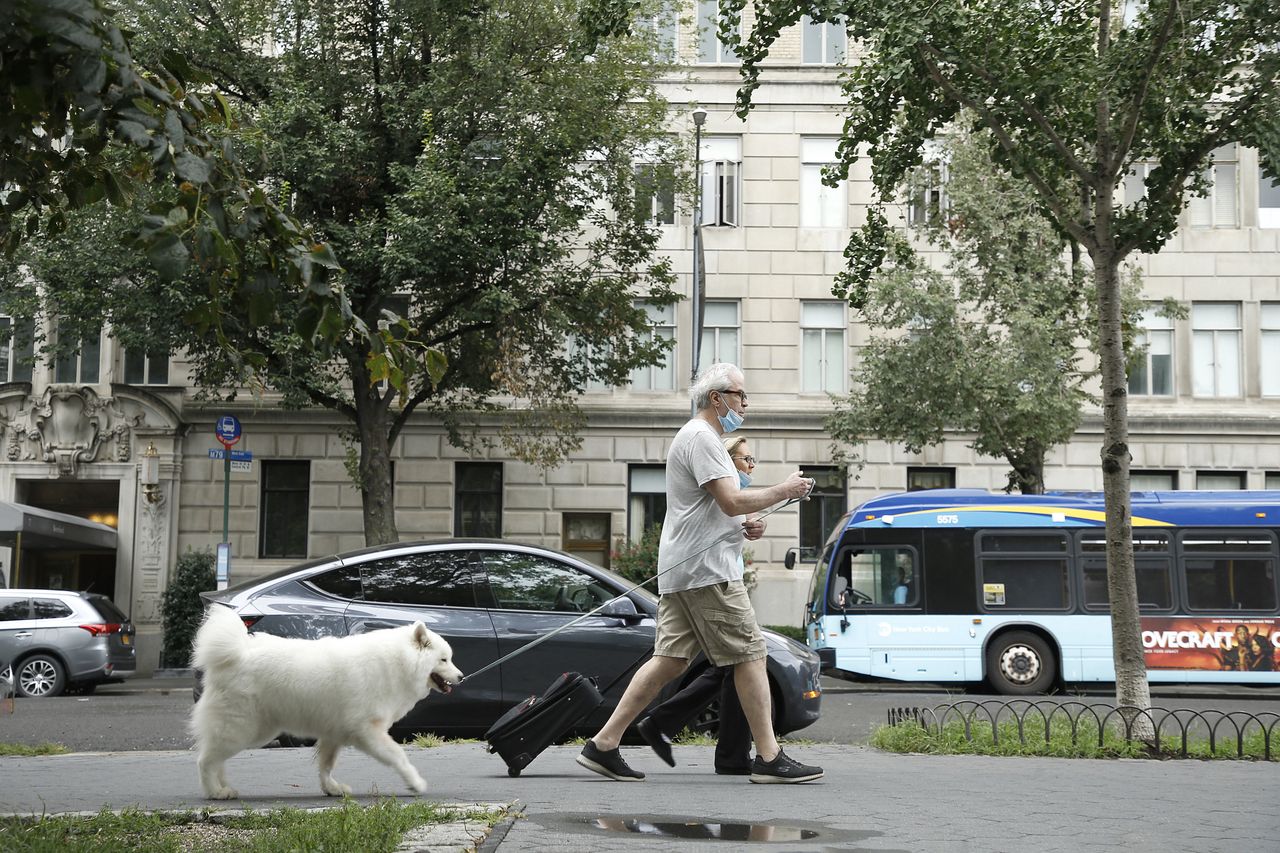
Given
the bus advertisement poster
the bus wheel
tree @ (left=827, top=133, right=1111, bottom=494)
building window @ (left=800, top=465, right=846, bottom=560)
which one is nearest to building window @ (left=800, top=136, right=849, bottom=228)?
tree @ (left=827, top=133, right=1111, bottom=494)

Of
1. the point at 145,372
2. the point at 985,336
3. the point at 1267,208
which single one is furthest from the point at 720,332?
the point at 145,372

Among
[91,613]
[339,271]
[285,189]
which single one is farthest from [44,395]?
[339,271]

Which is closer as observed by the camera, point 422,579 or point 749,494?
point 749,494

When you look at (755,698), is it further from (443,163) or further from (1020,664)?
(443,163)

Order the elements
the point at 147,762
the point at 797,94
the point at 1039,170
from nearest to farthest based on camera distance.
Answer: the point at 147,762 < the point at 1039,170 < the point at 797,94

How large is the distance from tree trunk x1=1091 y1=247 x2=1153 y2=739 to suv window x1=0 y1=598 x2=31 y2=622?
16023 millimetres

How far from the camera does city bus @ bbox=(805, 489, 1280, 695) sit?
19844 mm

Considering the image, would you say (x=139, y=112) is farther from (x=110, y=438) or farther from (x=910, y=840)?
(x=110, y=438)

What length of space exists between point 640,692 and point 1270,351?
25938 millimetres

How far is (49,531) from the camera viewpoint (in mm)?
24234

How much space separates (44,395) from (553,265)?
11.3 m

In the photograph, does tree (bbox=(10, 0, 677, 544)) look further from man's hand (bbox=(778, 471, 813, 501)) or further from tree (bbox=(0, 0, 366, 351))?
tree (bbox=(0, 0, 366, 351))

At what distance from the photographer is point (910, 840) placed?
16.8ft

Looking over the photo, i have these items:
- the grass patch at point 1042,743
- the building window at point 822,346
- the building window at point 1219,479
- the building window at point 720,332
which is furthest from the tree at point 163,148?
the building window at point 1219,479
